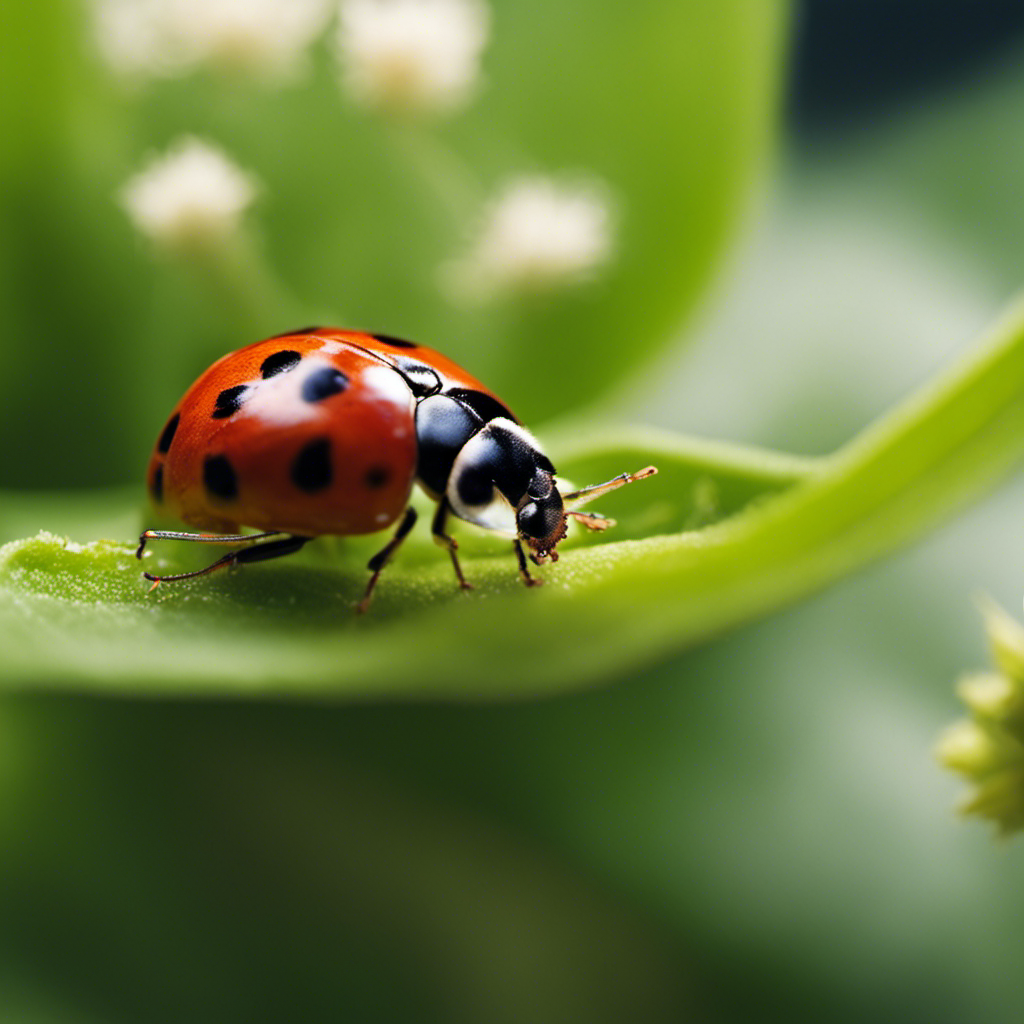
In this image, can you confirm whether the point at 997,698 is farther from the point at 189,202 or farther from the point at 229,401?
the point at 189,202

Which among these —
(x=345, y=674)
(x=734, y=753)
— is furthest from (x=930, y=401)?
(x=734, y=753)

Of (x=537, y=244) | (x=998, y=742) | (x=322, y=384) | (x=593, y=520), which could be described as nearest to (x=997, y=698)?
(x=998, y=742)

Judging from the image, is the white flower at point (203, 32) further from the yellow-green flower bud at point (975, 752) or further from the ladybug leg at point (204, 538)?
the yellow-green flower bud at point (975, 752)

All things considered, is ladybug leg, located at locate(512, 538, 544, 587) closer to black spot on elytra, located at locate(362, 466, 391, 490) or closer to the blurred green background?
black spot on elytra, located at locate(362, 466, 391, 490)

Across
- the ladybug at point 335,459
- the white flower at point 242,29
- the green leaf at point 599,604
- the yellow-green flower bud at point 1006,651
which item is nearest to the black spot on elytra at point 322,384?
the ladybug at point 335,459

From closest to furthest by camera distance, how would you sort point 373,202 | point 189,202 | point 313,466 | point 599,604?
point 599,604 → point 313,466 → point 189,202 → point 373,202

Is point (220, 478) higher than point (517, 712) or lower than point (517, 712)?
higher

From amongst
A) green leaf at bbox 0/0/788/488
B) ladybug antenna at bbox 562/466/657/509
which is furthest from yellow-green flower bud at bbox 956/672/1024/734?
green leaf at bbox 0/0/788/488

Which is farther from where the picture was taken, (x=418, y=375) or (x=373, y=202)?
(x=373, y=202)
